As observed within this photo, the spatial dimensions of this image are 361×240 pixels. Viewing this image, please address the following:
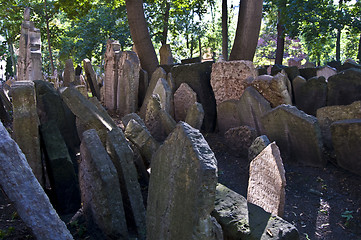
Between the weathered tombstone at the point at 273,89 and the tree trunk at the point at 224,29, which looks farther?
the tree trunk at the point at 224,29

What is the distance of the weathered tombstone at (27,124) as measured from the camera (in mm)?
3230

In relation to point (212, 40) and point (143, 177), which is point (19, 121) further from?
point (212, 40)

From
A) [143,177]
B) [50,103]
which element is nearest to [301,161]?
[143,177]

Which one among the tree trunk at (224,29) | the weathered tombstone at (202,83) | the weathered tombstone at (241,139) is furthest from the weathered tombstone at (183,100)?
the tree trunk at (224,29)

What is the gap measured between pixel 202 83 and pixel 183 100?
47cm

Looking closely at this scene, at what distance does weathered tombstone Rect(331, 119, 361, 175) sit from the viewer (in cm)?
427

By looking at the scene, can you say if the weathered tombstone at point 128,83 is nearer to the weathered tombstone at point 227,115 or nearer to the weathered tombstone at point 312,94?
the weathered tombstone at point 227,115

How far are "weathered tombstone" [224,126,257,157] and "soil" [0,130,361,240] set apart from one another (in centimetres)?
9

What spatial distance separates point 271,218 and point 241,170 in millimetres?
2125

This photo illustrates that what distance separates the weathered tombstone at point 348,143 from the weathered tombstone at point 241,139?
108 centimetres

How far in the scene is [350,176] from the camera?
4.40 meters

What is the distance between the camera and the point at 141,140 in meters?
3.87

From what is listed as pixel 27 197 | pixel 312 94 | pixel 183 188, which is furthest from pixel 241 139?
pixel 27 197

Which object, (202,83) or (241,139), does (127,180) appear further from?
(202,83)
